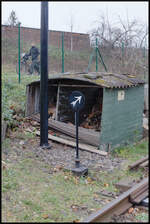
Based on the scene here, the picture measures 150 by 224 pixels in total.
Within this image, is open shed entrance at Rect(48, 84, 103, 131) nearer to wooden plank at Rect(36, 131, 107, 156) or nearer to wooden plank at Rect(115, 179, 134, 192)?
wooden plank at Rect(36, 131, 107, 156)

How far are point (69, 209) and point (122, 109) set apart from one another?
571 centimetres

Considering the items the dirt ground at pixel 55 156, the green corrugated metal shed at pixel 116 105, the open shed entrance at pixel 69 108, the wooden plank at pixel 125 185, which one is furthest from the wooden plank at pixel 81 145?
the wooden plank at pixel 125 185

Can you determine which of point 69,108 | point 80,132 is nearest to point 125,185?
point 80,132

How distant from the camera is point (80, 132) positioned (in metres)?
10.0

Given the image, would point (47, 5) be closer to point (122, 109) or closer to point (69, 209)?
point (122, 109)

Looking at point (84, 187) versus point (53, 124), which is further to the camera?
point (53, 124)

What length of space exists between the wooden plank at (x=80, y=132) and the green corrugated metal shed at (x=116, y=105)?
214mm

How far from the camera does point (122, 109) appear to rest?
34.4 ft

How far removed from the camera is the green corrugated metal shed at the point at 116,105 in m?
9.64

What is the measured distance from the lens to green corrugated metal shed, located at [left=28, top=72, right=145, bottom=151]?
964 cm

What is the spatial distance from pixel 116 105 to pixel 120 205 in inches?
224

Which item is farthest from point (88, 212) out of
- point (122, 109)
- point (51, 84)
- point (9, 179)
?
point (51, 84)

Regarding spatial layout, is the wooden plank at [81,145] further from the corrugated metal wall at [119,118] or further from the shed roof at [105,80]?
the shed roof at [105,80]

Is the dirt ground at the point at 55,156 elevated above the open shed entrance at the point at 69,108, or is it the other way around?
the open shed entrance at the point at 69,108
